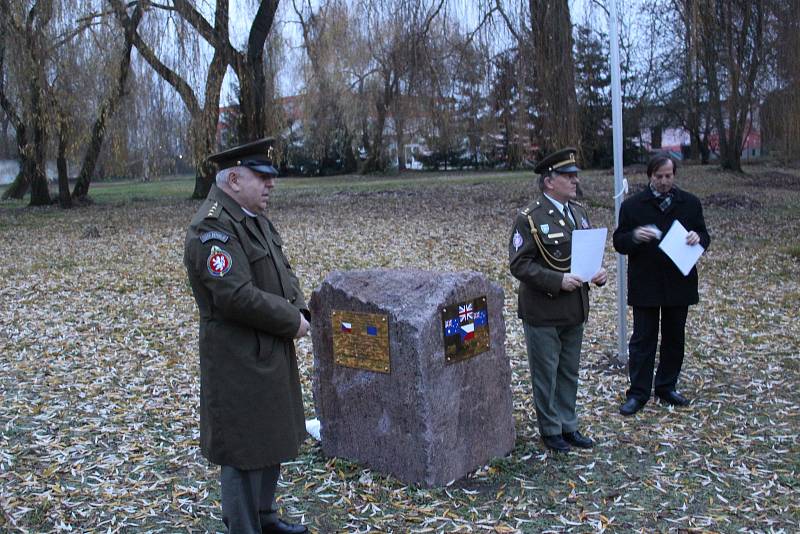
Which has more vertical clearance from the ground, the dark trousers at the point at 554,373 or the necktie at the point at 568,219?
the necktie at the point at 568,219

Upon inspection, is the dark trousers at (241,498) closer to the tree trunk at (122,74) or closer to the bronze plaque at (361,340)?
the bronze plaque at (361,340)

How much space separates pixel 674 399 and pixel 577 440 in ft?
3.84

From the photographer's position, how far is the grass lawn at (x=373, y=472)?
418 centimetres

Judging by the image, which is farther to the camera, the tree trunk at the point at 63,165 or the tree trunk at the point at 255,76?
the tree trunk at the point at 255,76

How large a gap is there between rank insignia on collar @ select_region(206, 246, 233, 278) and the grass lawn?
1522 millimetres

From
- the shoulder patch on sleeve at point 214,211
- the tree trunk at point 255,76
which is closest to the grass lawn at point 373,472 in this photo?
the shoulder patch on sleeve at point 214,211

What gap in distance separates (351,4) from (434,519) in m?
15.5

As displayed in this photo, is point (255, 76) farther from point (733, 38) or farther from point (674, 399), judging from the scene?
point (674, 399)

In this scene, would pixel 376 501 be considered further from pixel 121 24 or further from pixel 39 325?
pixel 121 24

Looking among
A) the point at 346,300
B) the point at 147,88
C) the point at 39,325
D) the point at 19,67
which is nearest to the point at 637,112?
the point at 147,88

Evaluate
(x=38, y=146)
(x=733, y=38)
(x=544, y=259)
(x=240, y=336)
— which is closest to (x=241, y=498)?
(x=240, y=336)

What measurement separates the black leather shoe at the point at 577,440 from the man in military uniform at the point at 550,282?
3.3 inches

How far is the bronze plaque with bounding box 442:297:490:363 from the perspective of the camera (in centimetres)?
443

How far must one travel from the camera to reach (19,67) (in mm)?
16438
